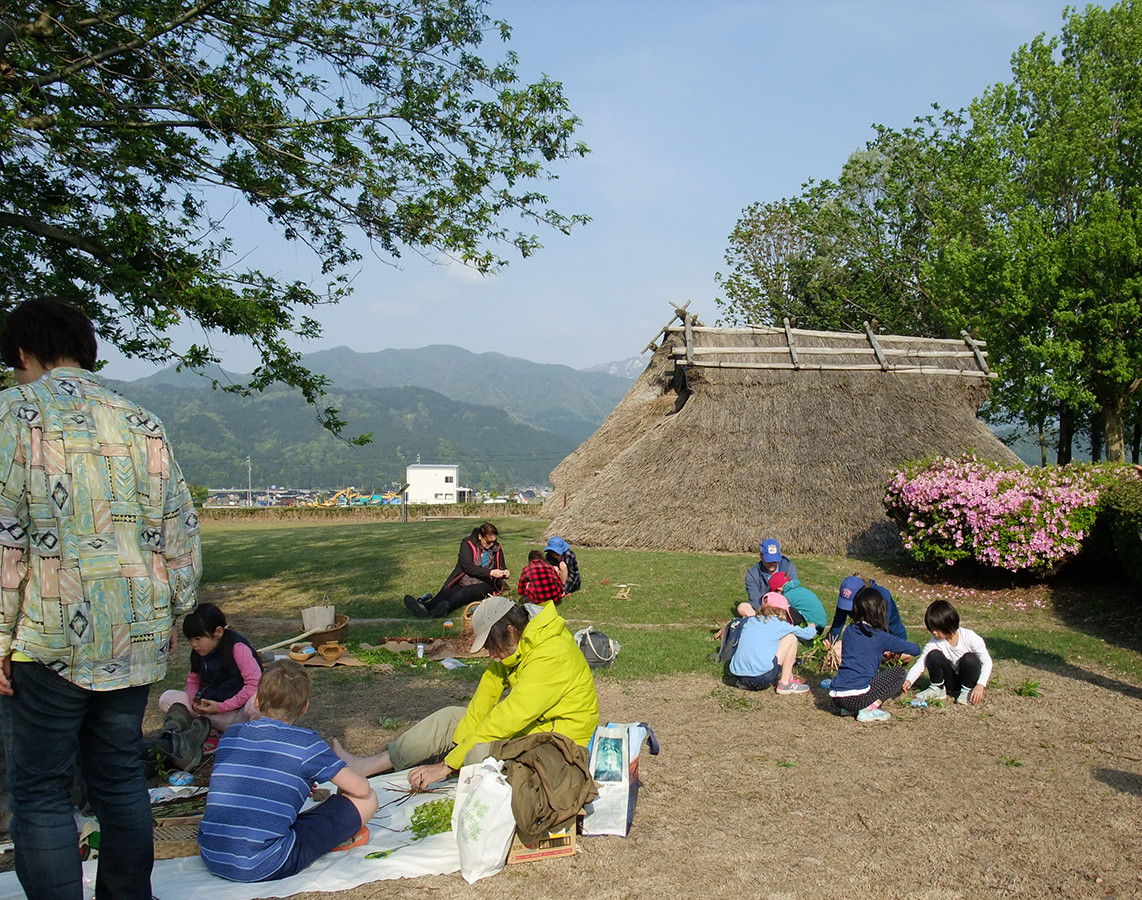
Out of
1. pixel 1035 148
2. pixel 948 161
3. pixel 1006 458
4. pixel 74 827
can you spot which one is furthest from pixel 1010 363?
pixel 74 827

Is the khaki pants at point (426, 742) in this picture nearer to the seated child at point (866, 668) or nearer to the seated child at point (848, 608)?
the seated child at point (866, 668)

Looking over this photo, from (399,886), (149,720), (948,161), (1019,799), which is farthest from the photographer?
(948,161)

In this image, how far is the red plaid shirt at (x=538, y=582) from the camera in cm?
1049

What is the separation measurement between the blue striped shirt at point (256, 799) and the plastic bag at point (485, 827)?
2.63 ft

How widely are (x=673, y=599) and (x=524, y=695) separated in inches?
307

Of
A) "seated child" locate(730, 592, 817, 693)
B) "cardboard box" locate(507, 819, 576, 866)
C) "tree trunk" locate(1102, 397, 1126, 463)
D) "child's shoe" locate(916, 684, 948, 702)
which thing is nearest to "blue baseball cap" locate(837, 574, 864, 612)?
"seated child" locate(730, 592, 817, 693)

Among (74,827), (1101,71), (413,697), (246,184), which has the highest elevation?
(1101,71)

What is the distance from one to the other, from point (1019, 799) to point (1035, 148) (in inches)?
1011

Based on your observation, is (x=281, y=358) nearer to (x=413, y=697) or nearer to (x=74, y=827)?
(x=413, y=697)

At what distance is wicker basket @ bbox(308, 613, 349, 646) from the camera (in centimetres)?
909

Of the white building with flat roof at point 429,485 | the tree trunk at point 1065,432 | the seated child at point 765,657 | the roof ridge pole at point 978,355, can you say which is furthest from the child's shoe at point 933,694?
the white building with flat roof at point 429,485

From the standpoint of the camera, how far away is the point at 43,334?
11.0 feet

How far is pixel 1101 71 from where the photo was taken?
24859mm

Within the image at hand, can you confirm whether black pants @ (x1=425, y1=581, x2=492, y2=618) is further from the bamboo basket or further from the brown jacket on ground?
the brown jacket on ground
